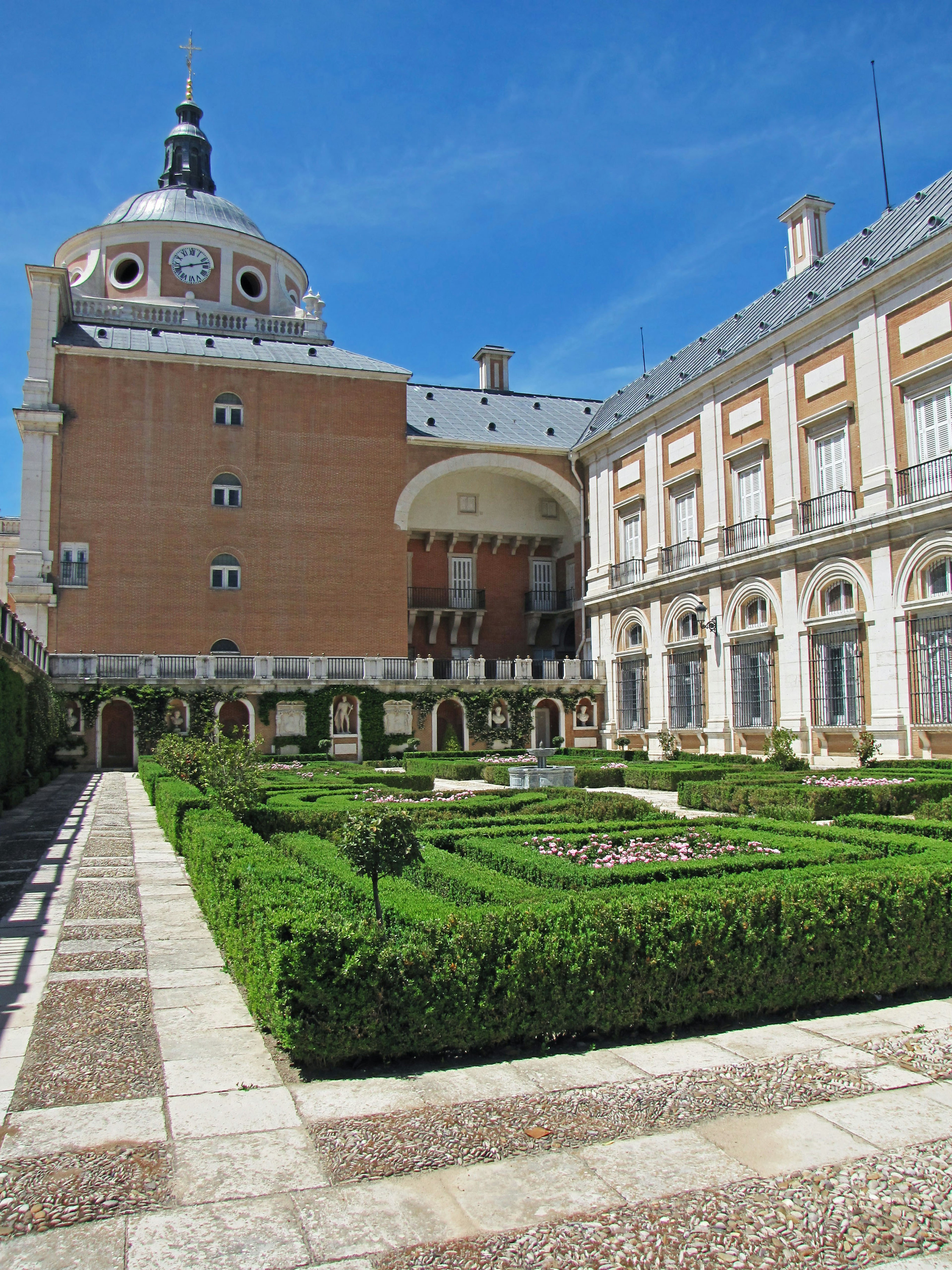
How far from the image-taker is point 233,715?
32.8 meters

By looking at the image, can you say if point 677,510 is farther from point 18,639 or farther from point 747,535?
point 18,639

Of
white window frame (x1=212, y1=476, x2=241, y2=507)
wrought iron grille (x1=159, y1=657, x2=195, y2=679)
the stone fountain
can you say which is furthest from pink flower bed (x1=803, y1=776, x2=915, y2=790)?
white window frame (x1=212, y1=476, x2=241, y2=507)

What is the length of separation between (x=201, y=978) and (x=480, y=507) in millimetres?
35549

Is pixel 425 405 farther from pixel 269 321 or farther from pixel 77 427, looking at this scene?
pixel 77 427

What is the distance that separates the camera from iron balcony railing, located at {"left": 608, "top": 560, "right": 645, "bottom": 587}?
33969 millimetres

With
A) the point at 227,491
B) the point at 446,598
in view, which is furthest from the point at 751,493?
the point at 227,491

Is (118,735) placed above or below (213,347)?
below

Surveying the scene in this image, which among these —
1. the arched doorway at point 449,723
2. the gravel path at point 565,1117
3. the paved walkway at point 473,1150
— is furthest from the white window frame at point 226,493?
the gravel path at point 565,1117

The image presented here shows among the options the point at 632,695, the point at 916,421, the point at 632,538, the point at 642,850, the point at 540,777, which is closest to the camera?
the point at 642,850

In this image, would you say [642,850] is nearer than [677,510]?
Yes

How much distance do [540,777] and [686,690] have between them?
36.6 ft

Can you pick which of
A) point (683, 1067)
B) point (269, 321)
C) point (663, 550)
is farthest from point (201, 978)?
point (269, 321)

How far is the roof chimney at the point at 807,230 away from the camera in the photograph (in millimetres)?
30078

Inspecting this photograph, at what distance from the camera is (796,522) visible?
84.2 feet
